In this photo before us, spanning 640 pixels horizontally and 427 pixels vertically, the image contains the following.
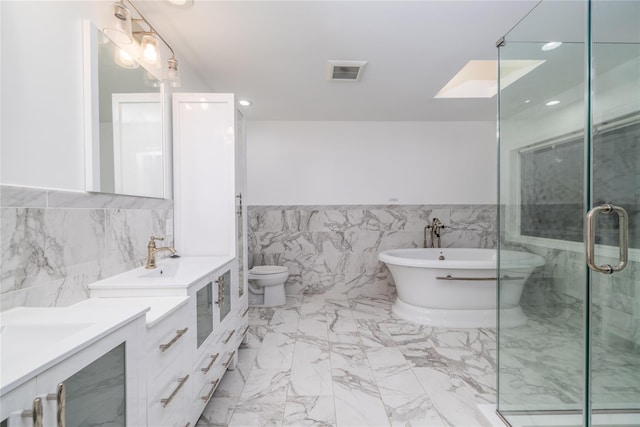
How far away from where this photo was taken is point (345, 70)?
2.57 metres

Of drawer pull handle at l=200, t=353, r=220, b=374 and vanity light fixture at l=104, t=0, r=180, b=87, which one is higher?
vanity light fixture at l=104, t=0, r=180, b=87

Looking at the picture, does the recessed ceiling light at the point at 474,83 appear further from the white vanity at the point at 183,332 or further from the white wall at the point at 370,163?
the white vanity at the point at 183,332

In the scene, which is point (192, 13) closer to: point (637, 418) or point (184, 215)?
point (184, 215)

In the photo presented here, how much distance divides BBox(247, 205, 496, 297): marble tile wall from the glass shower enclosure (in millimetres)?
2451

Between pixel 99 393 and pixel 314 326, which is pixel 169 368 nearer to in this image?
pixel 99 393

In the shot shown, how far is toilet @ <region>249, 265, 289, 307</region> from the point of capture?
3.53 m

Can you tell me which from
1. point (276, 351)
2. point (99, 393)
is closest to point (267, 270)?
point (276, 351)

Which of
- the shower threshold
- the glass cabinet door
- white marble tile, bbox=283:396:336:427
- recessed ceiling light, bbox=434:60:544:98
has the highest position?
recessed ceiling light, bbox=434:60:544:98

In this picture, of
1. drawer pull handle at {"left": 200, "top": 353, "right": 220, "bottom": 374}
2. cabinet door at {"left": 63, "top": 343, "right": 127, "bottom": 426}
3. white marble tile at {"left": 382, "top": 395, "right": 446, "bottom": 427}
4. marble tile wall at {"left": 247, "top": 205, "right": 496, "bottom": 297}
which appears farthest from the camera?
marble tile wall at {"left": 247, "top": 205, "right": 496, "bottom": 297}

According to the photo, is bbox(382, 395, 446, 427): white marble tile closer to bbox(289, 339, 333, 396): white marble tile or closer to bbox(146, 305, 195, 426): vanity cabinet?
bbox(289, 339, 333, 396): white marble tile

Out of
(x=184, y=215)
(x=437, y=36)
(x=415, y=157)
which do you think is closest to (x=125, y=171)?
(x=184, y=215)

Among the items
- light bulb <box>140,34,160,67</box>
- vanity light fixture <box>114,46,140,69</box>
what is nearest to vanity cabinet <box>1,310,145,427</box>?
vanity light fixture <box>114,46,140,69</box>

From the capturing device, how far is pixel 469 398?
1.84 meters

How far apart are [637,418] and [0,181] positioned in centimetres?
282
